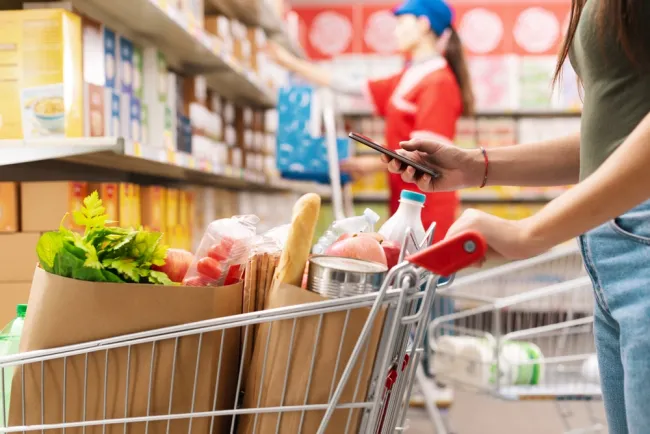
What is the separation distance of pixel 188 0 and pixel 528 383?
72.6 inches

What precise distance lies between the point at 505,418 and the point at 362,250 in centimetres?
309

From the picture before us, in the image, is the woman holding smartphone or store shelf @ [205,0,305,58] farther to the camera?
store shelf @ [205,0,305,58]

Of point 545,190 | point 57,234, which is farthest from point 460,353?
point 545,190

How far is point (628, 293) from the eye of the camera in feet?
3.54

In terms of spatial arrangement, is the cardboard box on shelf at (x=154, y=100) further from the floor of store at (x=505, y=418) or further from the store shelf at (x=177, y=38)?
the floor of store at (x=505, y=418)

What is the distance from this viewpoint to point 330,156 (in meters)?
3.47

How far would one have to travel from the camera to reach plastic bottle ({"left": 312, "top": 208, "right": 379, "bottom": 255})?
1.35 m

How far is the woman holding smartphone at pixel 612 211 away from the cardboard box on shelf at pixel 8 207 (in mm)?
1244

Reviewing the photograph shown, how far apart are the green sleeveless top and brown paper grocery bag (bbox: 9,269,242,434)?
652mm

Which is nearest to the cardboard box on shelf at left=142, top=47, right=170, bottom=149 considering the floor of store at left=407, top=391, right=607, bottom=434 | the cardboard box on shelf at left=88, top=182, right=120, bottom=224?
the cardboard box on shelf at left=88, top=182, right=120, bottom=224

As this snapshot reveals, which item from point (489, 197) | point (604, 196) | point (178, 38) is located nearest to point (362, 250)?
point (604, 196)

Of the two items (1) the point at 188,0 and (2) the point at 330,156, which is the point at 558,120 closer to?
(2) the point at 330,156

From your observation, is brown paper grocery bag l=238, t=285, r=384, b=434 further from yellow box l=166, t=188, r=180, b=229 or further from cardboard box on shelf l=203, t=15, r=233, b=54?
cardboard box on shelf l=203, t=15, r=233, b=54

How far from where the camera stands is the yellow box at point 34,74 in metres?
1.79
